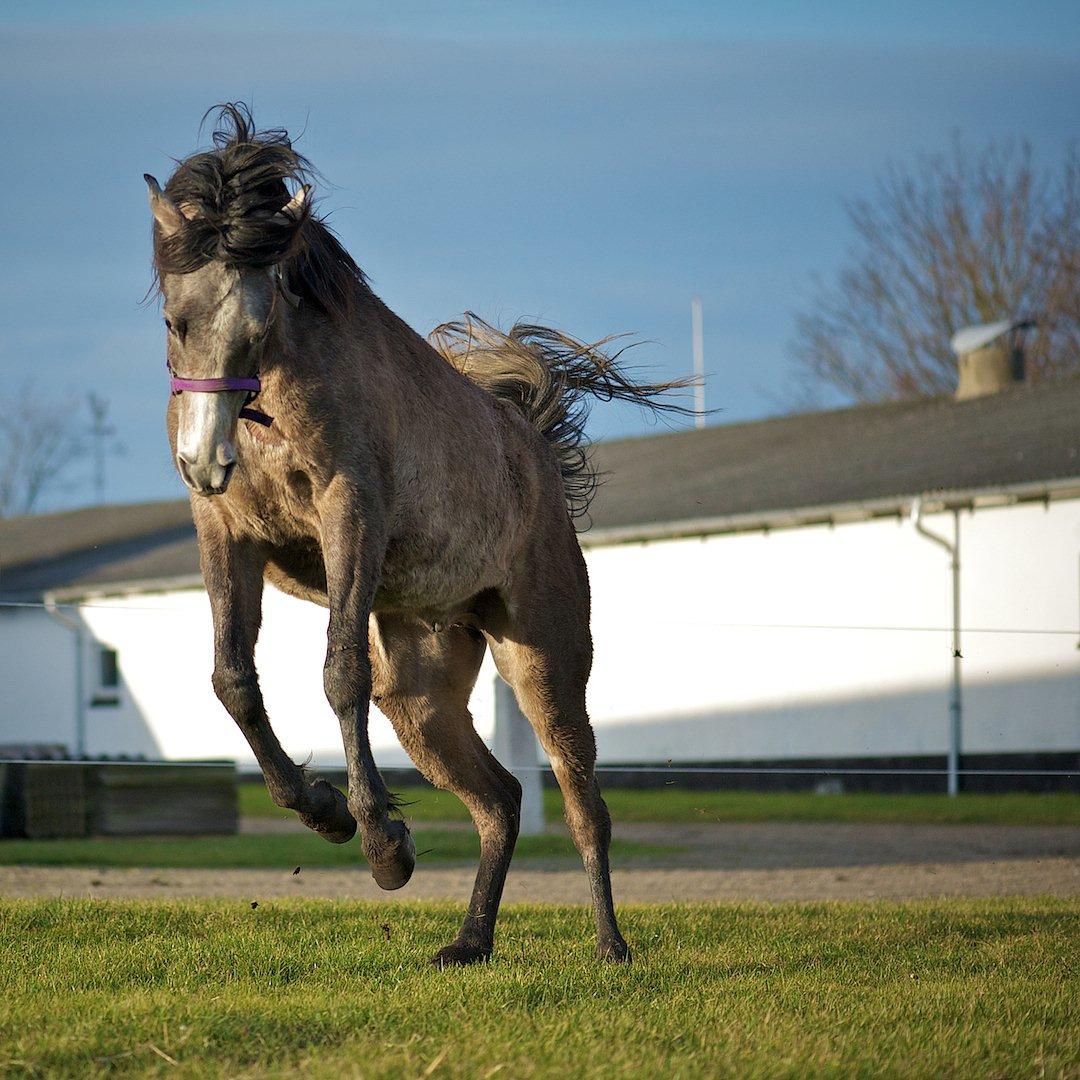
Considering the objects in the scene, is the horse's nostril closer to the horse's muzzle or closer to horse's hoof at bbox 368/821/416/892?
the horse's muzzle

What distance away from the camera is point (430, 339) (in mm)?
7371

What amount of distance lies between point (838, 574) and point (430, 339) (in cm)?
1260

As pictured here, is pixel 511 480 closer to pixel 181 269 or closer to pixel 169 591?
pixel 181 269

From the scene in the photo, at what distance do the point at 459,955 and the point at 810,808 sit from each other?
1295cm

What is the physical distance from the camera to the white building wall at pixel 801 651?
56.6 ft

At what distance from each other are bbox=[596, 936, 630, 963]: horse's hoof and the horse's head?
236 cm

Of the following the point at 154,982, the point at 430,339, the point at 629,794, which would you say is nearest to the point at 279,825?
the point at 629,794

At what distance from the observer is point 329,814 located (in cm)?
525

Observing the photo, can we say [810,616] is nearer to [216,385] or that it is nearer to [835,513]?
[835,513]

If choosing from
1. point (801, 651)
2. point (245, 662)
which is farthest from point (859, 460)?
point (245, 662)

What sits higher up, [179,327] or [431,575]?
[179,327]

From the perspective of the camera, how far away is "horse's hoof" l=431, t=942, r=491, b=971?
5.58m

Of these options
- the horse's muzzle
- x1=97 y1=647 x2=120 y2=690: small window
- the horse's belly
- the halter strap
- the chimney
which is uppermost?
the chimney

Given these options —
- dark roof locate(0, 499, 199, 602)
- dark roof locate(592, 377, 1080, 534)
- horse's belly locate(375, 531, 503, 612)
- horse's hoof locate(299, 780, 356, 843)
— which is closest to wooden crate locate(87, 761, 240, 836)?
dark roof locate(592, 377, 1080, 534)
